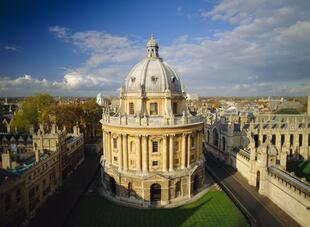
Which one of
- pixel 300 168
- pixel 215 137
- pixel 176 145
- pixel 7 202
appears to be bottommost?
pixel 300 168

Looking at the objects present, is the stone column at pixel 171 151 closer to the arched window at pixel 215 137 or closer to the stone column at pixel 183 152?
the stone column at pixel 183 152

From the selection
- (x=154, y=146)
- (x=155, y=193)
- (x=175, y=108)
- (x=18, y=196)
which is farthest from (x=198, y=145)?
(x=18, y=196)

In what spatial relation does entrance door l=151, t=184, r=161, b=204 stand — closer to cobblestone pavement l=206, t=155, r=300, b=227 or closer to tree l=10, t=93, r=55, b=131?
cobblestone pavement l=206, t=155, r=300, b=227

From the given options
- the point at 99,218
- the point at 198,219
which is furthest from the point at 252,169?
the point at 99,218

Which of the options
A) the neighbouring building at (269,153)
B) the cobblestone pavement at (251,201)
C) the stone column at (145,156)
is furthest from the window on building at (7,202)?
the neighbouring building at (269,153)

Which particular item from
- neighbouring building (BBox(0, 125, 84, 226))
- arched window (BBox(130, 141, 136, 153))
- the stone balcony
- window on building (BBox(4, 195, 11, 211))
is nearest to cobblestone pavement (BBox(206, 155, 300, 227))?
the stone balcony

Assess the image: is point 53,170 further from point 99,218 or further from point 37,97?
point 37,97

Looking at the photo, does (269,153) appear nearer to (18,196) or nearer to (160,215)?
(160,215)
